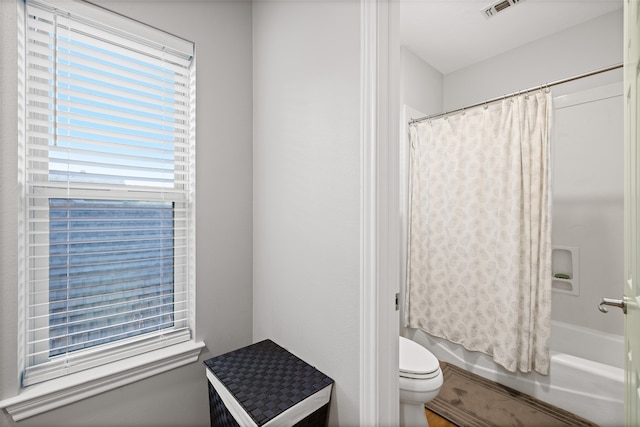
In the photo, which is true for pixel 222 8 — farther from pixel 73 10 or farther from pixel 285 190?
pixel 285 190

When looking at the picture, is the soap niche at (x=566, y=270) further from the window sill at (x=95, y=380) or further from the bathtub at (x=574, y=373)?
the window sill at (x=95, y=380)

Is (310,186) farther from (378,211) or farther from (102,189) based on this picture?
(102,189)

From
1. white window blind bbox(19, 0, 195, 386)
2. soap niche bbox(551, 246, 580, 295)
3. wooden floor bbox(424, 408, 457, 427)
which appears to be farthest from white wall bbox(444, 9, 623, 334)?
white window blind bbox(19, 0, 195, 386)

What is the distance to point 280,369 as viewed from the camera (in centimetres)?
114

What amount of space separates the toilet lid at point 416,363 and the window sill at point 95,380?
3.25 ft

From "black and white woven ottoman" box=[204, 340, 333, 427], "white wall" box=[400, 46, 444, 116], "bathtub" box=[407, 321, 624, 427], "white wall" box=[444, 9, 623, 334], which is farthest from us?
"white wall" box=[400, 46, 444, 116]

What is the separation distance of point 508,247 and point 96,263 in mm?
2288

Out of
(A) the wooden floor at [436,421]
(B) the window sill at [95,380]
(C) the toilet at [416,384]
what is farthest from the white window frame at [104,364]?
(A) the wooden floor at [436,421]

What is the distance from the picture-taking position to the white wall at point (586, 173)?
1936mm

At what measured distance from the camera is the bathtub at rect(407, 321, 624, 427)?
148 cm

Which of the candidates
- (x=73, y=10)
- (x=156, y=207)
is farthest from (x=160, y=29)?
(x=156, y=207)

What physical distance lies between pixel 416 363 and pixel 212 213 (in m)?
1.27

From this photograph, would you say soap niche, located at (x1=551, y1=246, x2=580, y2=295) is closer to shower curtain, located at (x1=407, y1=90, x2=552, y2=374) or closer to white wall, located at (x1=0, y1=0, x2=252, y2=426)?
shower curtain, located at (x1=407, y1=90, x2=552, y2=374)

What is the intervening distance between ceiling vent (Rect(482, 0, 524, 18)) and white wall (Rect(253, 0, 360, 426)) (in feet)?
4.81
